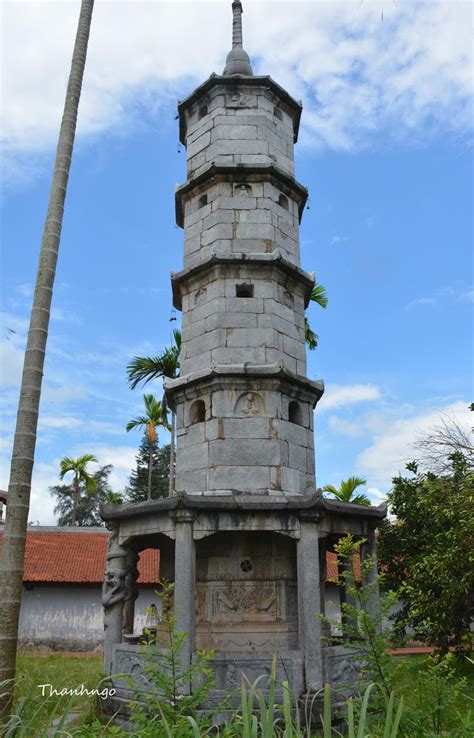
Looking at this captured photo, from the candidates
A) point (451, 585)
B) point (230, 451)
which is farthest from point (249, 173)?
point (451, 585)

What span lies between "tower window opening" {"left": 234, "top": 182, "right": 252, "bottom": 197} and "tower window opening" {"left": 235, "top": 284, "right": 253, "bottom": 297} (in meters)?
2.19

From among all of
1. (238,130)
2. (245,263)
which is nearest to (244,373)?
(245,263)

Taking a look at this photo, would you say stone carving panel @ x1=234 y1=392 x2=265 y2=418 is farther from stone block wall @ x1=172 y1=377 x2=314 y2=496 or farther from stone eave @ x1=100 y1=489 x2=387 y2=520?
stone eave @ x1=100 y1=489 x2=387 y2=520

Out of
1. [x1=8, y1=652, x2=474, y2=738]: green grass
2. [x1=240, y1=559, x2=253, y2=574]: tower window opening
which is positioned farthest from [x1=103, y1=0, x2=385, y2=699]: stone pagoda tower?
[x1=8, y1=652, x2=474, y2=738]: green grass

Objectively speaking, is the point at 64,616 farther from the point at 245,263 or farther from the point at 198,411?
the point at 245,263

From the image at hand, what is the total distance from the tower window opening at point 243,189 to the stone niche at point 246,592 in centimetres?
708

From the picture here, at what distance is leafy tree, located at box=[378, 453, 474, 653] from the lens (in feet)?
46.2

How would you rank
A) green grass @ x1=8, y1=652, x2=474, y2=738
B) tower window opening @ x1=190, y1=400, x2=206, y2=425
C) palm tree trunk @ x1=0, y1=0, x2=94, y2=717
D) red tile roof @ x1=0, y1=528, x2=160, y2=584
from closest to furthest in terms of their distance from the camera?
green grass @ x1=8, y1=652, x2=474, y2=738 < palm tree trunk @ x1=0, y1=0, x2=94, y2=717 < tower window opening @ x1=190, y1=400, x2=206, y2=425 < red tile roof @ x1=0, y1=528, x2=160, y2=584

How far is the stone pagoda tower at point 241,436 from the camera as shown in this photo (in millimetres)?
9945

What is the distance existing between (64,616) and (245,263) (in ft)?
57.3

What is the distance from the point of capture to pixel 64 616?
2362cm

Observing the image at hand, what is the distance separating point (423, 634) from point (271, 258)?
1085cm

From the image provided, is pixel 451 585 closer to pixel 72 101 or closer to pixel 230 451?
Answer: pixel 230 451

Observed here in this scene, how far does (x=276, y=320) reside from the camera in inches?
482
